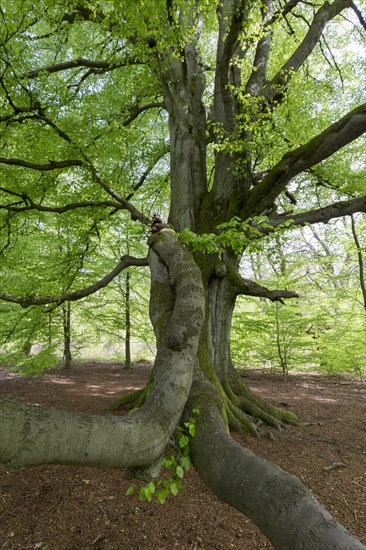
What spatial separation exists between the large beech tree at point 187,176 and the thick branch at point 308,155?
22mm

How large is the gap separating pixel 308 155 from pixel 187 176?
2044 millimetres

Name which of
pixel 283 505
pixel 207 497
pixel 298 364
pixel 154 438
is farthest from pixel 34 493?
pixel 298 364

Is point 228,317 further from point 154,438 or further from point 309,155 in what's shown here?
point 154,438

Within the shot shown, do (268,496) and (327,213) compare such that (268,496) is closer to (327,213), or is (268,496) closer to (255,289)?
(255,289)

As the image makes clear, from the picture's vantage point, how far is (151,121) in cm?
924

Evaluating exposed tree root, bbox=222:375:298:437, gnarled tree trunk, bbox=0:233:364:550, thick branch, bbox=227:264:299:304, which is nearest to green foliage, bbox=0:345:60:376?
exposed tree root, bbox=222:375:298:437

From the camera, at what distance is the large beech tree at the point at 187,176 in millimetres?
1339

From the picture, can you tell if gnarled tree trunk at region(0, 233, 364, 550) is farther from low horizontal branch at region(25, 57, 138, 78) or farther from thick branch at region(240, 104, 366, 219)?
low horizontal branch at region(25, 57, 138, 78)

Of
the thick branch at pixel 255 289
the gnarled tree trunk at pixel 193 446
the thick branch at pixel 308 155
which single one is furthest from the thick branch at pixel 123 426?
the thick branch at pixel 308 155

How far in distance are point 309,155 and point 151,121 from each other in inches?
253

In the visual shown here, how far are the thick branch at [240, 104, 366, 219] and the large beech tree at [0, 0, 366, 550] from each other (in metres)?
0.02

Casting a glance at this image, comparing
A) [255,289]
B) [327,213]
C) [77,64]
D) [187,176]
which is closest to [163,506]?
[255,289]

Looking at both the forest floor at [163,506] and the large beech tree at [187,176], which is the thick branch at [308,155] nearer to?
the large beech tree at [187,176]

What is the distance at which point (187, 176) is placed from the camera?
17.9ft
